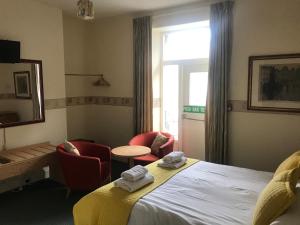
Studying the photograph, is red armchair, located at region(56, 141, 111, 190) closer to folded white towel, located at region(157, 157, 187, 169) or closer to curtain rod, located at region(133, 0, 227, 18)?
folded white towel, located at region(157, 157, 187, 169)

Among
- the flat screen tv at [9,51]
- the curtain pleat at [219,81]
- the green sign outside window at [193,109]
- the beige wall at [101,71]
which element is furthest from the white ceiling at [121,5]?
the green sign outside window at [193,109]

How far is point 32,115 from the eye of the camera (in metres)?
3.75

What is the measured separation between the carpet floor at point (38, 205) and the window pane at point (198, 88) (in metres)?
2.36

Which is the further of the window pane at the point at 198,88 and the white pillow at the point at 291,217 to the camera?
the window pane at the point at 198,88

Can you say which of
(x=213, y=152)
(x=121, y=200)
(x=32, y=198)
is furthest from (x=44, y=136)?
(x=213, y=152)

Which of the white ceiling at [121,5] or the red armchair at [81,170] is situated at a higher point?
the white ceiling at [121,5]

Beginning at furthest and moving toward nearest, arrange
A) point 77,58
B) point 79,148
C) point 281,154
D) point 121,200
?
point 77,58 → point 79,148 → point 281,154 → point 121,200

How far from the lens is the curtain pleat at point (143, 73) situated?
4.30m

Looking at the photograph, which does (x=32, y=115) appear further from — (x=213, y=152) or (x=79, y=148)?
(x=213, y=152)

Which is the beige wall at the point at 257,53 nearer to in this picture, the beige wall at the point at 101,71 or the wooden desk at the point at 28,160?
the beige wall at the point at 101,71

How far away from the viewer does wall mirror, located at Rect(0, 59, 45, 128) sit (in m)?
3.40

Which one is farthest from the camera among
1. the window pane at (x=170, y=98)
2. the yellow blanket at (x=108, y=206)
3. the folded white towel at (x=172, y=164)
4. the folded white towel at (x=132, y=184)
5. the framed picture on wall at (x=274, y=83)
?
the window pane at (x=170, y=98)

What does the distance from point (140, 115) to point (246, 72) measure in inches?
75.5

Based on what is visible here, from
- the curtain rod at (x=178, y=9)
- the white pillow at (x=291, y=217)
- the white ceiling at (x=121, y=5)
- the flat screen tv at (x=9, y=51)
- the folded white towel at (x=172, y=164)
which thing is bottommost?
the folded white towel at (x=172, y=164)
